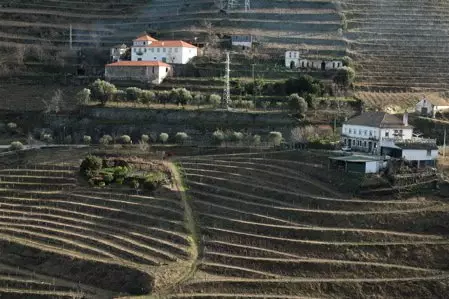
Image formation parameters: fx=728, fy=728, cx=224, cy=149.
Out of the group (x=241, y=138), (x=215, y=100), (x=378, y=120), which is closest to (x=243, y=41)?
(x=215, y=100)

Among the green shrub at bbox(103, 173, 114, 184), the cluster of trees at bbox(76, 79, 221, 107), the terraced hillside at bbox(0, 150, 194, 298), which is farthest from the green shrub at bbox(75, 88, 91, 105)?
the green shrub at bbox(103, 173, 114, 184)

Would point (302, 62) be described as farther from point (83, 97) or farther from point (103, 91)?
point (83, 97)

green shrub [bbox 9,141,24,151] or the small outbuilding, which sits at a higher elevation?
the small outbuilding

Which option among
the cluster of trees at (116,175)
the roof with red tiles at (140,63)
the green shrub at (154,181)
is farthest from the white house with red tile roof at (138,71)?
the green shrub at (154,181)

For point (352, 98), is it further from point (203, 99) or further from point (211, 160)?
point (211, 160)

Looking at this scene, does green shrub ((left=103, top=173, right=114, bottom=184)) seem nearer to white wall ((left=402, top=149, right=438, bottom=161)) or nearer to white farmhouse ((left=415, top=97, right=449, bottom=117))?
white wall ((left=402, top=149, right=438, bottom=161))
